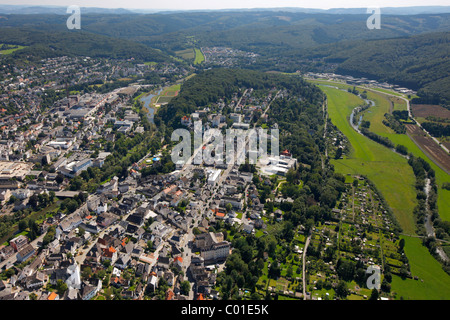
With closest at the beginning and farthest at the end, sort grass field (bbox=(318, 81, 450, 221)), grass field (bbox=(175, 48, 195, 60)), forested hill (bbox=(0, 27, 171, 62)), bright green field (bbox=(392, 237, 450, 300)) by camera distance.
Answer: bright green field (bbox=(392, 237, 450, 300))
grass field (bbox=(318, 81, 450, 221))
forested hill (bbox=(0, 27, 171, 62))
grass field (bbox=(175, 48, 195, 60))

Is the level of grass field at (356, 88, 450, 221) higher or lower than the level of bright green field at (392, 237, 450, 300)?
higher

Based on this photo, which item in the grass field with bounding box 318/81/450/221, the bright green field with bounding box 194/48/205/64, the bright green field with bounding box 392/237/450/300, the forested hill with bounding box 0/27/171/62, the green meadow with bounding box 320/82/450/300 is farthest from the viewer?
the bright green field with bounding box 194/48/205/64

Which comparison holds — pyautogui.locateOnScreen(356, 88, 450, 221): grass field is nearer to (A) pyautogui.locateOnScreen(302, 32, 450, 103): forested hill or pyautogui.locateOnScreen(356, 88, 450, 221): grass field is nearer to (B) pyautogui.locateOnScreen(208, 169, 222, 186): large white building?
(A) pyautogui.locateOnScreen(302, 32, 450, 103): forested hill

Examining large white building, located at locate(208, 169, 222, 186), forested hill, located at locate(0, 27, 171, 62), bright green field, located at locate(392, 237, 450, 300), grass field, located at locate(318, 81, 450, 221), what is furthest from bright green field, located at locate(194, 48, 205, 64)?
bright green field, located at locate(392, 237, 450, 300)

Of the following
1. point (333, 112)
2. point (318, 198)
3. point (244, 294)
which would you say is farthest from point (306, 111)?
point (244, 294)

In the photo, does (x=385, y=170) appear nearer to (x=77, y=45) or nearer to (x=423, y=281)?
(x=423, y=281)

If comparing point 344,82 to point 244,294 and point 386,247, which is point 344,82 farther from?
point 244,294

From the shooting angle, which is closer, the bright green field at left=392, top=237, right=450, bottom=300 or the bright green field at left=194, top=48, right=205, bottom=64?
the bright green field at left=392, top=237, right=450, bottom=300

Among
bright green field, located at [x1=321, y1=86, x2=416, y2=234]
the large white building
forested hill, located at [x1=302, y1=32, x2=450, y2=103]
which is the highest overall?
forested hill, located at [x1=302, y1=32, x2=450, y2=103]
